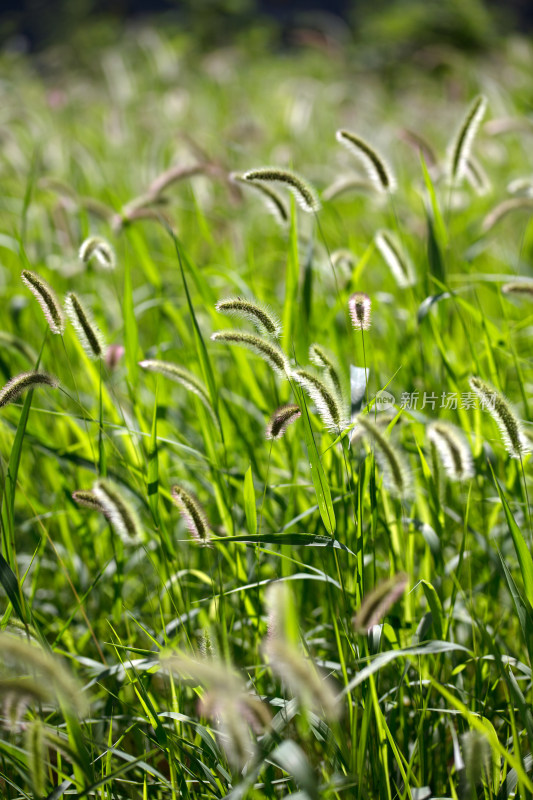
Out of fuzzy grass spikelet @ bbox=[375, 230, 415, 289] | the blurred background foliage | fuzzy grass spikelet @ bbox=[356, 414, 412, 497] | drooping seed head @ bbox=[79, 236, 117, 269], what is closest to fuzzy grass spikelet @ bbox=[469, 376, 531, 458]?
fuzzy grass spikelet @ bbox=[356, 414, 412, 497]

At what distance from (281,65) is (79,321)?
41.1 feet

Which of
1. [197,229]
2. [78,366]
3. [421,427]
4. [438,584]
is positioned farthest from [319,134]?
[438,584]

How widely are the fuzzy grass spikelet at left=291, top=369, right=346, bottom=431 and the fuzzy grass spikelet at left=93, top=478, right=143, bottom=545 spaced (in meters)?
0.42

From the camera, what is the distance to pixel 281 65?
1235 centimetres

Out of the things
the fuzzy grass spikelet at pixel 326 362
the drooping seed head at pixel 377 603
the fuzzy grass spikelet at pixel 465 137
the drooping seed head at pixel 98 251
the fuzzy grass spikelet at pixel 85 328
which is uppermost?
the fuzzy grass spikelet at pixel 465 137

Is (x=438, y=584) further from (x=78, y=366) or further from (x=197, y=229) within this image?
(x=197, y=229)

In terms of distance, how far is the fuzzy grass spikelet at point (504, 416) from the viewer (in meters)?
1.29

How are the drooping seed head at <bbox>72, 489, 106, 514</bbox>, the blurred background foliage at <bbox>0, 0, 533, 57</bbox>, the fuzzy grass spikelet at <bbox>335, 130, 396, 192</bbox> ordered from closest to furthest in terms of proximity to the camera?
the drooping seed head at <bbox>72, 489, 106, 514</bbox> < the fuzzy grass spikelet at <bbox>335, 130, 396, 192</bbox> < the blurred background foliage at <bbox>0, 0, 533, 57</bbox>

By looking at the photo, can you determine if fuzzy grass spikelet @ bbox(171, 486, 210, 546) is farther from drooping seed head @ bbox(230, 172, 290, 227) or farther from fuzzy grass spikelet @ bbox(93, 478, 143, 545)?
drooping seed head @ bbox(230, 172, 290, 227)

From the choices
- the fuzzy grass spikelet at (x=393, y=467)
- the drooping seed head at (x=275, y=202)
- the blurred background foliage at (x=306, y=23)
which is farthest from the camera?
the blurred background foliage at (x=306, y=23)

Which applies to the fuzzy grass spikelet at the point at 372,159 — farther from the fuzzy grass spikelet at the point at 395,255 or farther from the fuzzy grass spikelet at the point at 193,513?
the fuzzy grass spikelet at the point at 193,513

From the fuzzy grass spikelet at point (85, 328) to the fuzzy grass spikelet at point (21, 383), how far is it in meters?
0.15

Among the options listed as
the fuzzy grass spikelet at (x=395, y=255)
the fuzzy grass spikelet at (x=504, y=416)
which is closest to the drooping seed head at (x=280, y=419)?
the fuzzy grass spikelet at (x=504, y=416)

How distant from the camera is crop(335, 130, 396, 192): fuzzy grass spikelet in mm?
1777
